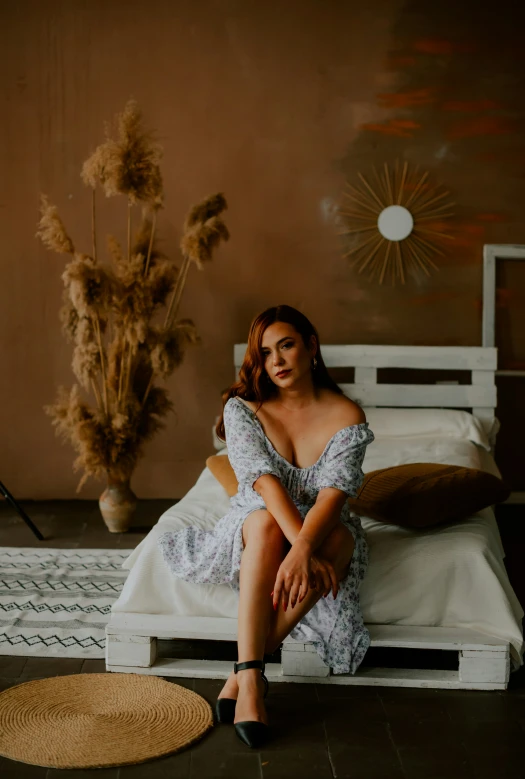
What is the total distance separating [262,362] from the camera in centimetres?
252

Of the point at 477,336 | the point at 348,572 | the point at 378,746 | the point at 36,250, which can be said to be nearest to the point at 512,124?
the point at 477,336

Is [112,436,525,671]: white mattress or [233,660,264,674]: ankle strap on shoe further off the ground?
→ [112,436,525,671]: white mattress

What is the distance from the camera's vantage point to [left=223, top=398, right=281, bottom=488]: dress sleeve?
7.93 ft

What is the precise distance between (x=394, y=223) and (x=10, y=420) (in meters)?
2.21

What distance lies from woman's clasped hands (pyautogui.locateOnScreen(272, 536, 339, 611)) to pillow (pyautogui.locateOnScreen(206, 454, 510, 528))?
0.52 meters

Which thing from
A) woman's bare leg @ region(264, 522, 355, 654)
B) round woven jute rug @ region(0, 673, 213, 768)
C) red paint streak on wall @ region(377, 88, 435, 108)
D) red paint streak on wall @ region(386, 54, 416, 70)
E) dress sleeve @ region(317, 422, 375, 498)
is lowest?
round woven jute rug @ region(0, 673, 213, 768)

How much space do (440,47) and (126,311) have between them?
2.02m

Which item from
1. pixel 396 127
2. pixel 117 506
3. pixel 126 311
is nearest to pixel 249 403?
pixel 126 311

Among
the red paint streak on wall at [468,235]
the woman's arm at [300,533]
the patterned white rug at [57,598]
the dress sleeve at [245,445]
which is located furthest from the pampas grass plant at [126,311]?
the woman's arm at [300,533]

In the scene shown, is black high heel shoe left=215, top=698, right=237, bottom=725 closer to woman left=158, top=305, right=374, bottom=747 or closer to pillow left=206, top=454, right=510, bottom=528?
woman left=158, top=305, right=374, bottom=747

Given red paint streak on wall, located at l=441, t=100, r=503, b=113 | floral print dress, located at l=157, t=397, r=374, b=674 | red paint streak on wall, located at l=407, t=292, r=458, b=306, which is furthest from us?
red paint streak on wall, located at l=407, t=292, r=458, b=306

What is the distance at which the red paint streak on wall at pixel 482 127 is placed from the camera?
Answer: 4.33 m

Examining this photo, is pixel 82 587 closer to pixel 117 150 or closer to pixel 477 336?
pixel 117 150

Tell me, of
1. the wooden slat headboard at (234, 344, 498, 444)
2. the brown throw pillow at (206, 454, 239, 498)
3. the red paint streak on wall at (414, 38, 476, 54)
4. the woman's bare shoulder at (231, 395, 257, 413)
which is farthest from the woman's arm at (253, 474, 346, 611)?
the red paint streak on wall at (414, 38, 476, 54)
